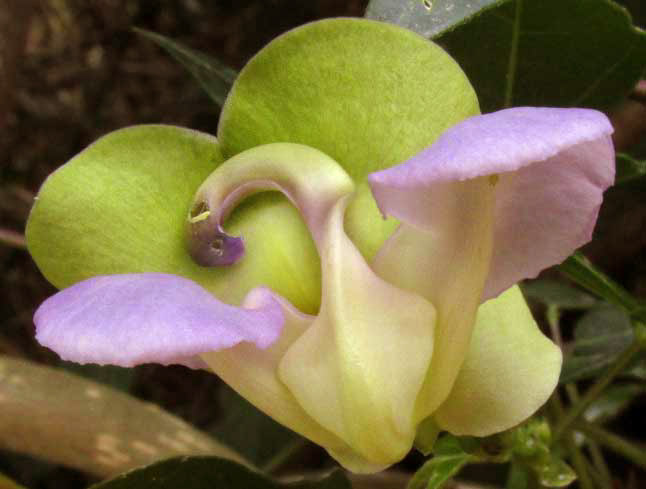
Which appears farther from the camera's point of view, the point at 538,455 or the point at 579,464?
the point at 579,464

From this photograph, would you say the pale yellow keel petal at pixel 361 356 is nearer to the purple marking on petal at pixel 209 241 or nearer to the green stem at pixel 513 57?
the purple marking on petal at pixel 209 241

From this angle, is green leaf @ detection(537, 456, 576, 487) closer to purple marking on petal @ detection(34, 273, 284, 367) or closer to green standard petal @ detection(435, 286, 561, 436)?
green standard petal @ detection(435, 286, 561, 436)

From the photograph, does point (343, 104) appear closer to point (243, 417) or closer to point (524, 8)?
point (524, 8)

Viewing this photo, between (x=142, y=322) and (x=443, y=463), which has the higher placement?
(x=142, y=322)

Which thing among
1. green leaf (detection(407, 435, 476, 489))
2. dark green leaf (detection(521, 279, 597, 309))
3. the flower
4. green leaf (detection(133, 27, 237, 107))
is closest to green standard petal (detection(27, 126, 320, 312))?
the flower

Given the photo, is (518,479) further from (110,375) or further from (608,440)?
(110,375)

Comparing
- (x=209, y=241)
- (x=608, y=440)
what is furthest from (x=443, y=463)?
(x=608, y=440)

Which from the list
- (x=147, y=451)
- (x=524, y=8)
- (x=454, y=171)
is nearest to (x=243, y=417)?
(x=147, y=451)
